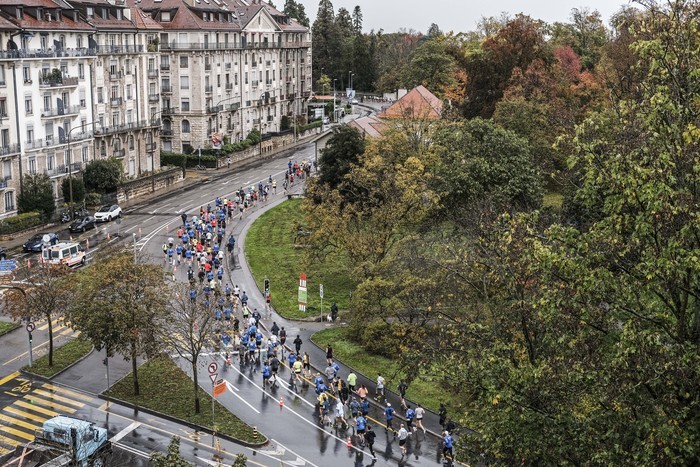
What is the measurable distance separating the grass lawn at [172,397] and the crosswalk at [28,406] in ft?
6.63

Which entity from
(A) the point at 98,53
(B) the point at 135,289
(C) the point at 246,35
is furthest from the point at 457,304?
(C) the point at 246,35

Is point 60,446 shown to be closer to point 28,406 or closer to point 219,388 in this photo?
point 28,406

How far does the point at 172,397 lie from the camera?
42.8 meters

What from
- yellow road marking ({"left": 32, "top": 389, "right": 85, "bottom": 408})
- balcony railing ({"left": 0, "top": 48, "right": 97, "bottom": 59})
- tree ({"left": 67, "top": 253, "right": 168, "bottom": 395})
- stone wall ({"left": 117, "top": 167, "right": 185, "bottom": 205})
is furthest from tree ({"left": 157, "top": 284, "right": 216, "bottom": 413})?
stone wall ({"left": 117, "top": 167, "right": 185, "bottom": 205})

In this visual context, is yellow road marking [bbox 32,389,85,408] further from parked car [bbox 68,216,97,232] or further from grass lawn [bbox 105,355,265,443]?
parked car [bbox 68,216,97,232]

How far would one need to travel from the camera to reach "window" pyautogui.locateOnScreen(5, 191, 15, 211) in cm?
7631

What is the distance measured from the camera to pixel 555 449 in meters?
22.0

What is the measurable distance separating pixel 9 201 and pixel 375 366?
43.7 meters

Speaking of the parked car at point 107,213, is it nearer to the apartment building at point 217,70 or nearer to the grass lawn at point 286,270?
the grass lawn at point 286,270

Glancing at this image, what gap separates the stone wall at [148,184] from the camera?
90.1 m

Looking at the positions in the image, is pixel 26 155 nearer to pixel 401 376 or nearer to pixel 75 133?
pixel 75 133

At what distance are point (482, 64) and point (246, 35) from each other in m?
43.6

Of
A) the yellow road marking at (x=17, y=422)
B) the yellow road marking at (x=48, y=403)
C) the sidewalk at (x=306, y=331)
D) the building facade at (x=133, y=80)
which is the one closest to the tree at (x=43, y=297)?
the yellow road marking at (x=48, y=403)

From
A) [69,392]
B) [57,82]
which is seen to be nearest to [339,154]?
[57,82]
